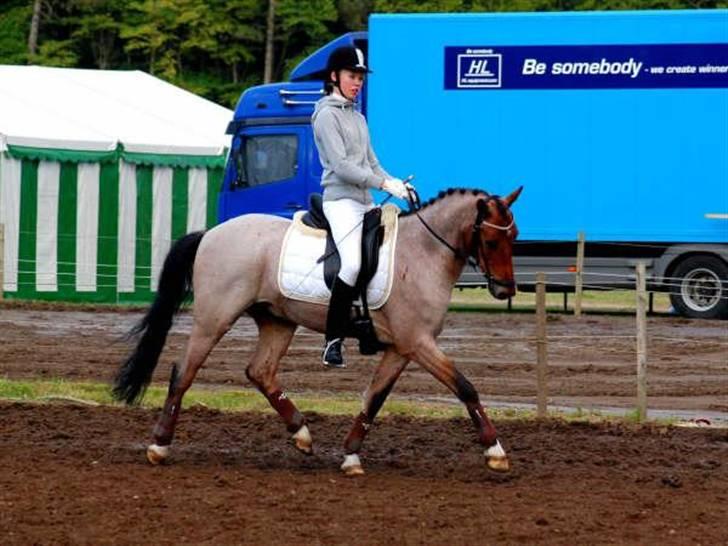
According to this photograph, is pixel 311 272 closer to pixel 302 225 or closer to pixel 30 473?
pixel 302 225

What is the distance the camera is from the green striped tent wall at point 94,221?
26.8 m

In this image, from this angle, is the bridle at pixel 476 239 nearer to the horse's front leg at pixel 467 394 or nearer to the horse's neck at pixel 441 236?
the horse's neck at pixel 441 236

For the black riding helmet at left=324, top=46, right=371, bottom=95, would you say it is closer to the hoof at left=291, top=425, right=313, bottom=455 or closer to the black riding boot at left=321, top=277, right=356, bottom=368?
the black riding boot at left=321, top=277, right=356, bottom=368

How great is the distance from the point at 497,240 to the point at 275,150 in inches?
613

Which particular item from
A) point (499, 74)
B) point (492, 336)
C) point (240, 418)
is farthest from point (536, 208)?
point (240, 418)

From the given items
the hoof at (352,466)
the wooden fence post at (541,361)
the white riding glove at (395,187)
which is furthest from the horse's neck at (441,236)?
A: the wooden fence post at (541,361)

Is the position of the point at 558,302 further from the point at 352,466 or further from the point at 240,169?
the point at 352,466

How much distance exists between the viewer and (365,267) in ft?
35.9

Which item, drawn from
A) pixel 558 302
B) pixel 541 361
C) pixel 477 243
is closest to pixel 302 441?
pixel 477 243

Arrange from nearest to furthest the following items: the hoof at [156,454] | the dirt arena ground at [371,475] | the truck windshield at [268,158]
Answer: the dirt arena ground at [371,475] < the hoof at [156,454] < the truck windshield at [268,158]

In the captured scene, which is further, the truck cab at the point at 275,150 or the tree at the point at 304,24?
the tree at the point at 304,24

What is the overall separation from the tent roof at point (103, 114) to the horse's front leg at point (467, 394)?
16.5m

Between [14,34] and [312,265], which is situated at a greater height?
[14,34]

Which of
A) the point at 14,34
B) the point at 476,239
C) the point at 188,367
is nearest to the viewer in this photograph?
the point at 476,239
